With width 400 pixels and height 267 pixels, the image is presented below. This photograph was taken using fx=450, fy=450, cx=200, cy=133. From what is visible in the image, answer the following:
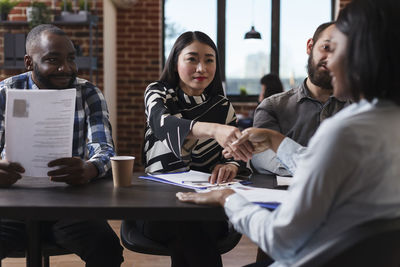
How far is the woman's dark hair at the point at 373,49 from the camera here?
0.81 metres

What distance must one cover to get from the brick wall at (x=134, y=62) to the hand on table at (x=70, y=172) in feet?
13.1

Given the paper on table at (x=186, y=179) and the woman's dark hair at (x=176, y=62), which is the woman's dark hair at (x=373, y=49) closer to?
the paper on table at (x=186, y=179)

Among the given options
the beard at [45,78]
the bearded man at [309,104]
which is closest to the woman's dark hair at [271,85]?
the bearded man at [309,104]

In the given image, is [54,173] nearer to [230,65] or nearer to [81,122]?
[81,122]

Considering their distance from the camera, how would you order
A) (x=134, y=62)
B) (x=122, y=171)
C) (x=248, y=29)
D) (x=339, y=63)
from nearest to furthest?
1. (x=339, y=63)
2. (x=122, y=171)
3. (x=134, y=62)
4. (x=248, y=29)

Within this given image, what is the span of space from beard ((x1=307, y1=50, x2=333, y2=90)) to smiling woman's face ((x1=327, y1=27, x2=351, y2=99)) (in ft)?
3.16

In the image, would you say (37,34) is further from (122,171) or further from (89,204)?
(89,204)

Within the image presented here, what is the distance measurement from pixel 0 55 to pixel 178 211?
3.72 meters

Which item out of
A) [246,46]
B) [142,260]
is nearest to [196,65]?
[142,260]

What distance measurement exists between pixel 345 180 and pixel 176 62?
1245 millimetres

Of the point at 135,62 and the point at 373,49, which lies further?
the point at 135,62

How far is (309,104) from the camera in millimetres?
1929

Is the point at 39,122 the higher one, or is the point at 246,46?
the point at 246,46

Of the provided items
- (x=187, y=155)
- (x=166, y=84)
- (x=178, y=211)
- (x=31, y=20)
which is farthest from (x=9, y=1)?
(x=178, y=211)
